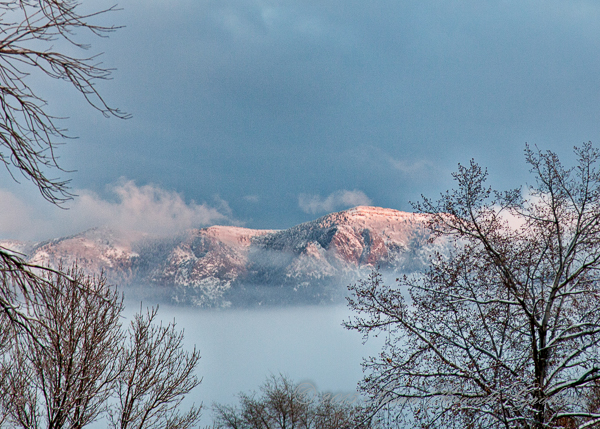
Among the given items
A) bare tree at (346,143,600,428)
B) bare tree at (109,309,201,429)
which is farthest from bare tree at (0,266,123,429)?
bare tree at (346,143,600,428)

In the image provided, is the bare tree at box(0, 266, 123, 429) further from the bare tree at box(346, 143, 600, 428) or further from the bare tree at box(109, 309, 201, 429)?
the bare tree at box(346, 143, 600, 428)

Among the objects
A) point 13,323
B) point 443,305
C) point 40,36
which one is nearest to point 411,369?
point 443,305

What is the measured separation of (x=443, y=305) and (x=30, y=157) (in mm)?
7435

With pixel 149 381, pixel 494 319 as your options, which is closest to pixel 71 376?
pixel 149 381

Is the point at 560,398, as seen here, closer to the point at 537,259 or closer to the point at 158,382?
the point at 537,259

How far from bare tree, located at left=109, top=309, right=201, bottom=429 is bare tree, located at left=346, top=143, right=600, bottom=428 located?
607cm

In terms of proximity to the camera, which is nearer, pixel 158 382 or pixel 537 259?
pixel 537 259

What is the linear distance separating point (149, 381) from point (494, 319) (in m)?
8.71

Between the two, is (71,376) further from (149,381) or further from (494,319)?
(494,319)

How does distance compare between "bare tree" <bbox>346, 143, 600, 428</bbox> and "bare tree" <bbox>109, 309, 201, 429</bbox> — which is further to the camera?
"bare tree" <bbox>109, 309, 201, 429</bbox>

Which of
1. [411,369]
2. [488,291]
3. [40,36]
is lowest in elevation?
[411,369]

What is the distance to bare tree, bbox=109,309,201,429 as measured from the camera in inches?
446

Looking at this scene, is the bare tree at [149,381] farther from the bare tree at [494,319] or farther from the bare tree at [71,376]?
the bare tree at [494,319]

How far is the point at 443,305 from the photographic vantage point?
862 cm
